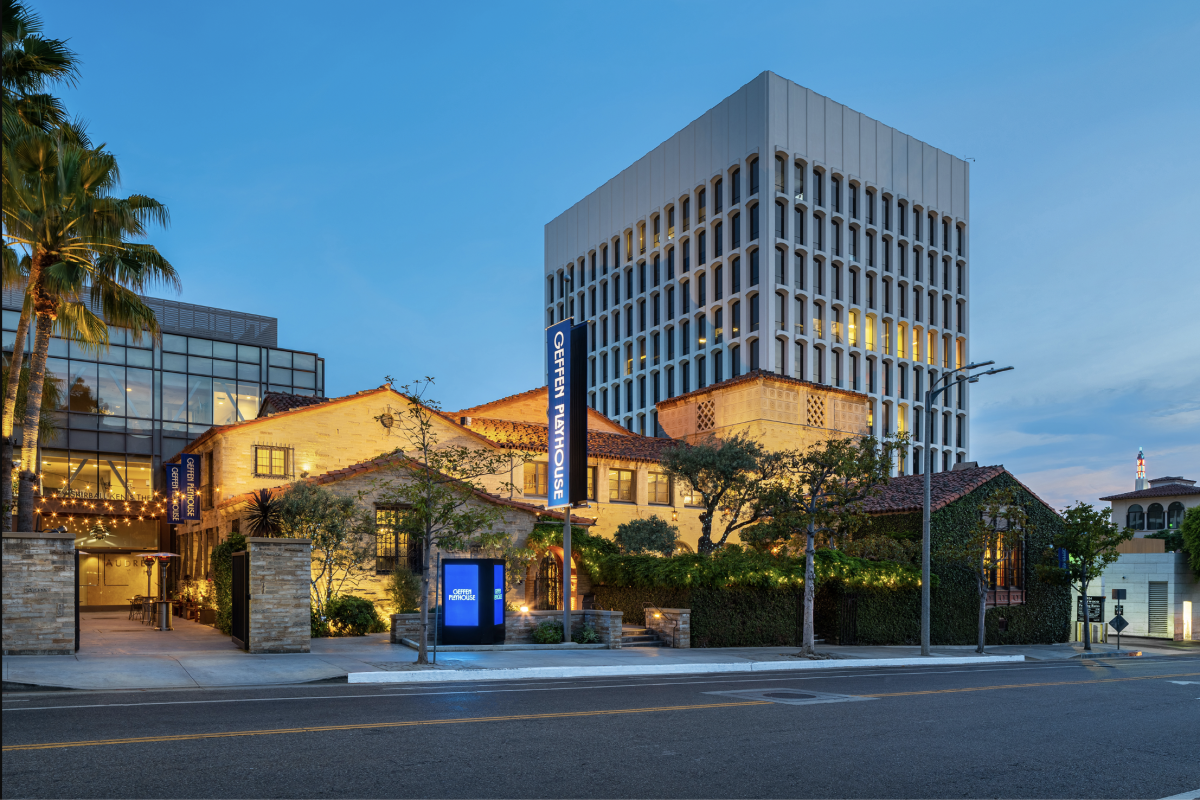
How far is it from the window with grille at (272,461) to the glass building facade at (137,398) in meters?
11.9

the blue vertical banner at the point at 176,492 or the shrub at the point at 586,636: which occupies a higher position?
the blue vertical banner at the point at 176,492

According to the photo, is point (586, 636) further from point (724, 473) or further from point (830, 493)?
point (724, 473)

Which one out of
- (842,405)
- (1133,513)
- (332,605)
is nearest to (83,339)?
(332,605)

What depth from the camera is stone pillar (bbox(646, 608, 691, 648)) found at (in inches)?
1049

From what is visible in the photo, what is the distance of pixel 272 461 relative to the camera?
108ft

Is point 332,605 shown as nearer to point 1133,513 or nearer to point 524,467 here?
point 524,467

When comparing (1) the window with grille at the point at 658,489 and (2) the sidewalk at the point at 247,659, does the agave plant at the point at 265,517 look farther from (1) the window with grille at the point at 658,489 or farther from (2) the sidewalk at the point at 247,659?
(1) the window with grille at the point at 658,489

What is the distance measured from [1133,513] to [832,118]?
4264 cm

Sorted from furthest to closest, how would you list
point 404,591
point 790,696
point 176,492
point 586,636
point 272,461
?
point 176,492
point 272,461
point 404,591
point 586,636
point 790,696

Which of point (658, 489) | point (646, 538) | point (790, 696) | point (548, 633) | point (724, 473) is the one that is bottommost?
point (548, 633)

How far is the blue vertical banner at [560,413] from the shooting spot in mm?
25094

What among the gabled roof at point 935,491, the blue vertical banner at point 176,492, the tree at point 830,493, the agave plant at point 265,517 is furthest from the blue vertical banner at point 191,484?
the gabled roof at point 935,491

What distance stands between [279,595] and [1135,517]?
8011cm

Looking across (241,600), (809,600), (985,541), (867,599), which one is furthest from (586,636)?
(985,541)
